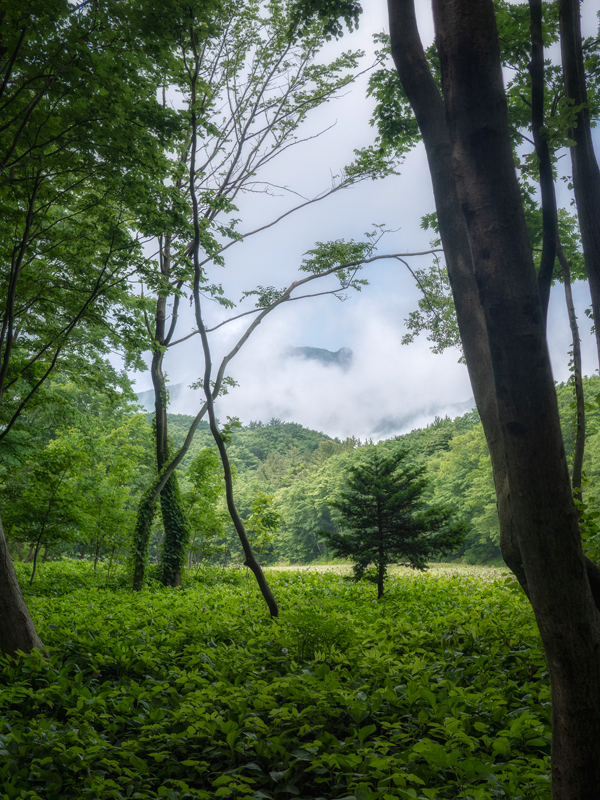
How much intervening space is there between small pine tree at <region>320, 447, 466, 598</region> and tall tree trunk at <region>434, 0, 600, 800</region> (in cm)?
577

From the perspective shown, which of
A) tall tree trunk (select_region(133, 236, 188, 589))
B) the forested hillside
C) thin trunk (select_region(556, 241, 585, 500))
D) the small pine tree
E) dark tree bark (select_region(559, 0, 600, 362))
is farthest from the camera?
tall tree trunk (select_region(133, 236, 188, 589))

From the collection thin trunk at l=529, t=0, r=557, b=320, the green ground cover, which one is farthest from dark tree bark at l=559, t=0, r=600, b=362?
the green ground cover

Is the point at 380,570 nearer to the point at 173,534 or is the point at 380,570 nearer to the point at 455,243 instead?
the point at 173,534

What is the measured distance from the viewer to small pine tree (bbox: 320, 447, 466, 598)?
24.4ft

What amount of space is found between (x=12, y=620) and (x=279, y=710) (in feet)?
9.44

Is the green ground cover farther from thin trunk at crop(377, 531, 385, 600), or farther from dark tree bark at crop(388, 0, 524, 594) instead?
thin trunk at crop(377, 531, 385, 600)

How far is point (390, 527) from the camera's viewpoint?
7562mm

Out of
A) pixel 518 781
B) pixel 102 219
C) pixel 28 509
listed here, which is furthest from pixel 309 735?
pixel 28 509

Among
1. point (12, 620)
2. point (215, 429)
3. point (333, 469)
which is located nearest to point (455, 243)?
point (215, 429)

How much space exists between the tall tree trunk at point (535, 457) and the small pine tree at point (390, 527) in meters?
5.77

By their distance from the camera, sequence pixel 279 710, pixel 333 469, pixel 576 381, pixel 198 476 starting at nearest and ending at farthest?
pixel 279 710 → pixel 576 381 → pixel 198 476 → pixel 333 469

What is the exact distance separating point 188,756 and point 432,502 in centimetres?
3182

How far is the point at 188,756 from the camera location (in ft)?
7.73

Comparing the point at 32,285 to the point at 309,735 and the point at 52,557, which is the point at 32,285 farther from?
the point at 52,557
